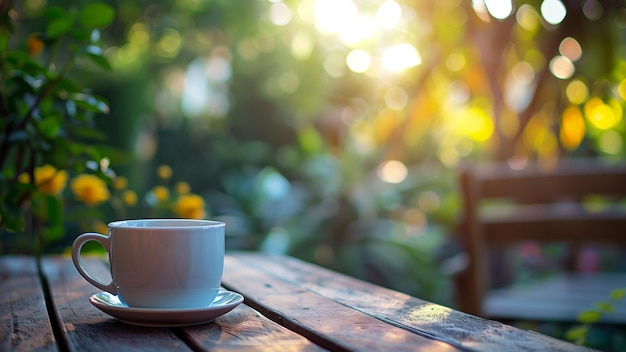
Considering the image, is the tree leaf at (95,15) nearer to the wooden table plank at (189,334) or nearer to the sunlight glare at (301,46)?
the wooden table plank at (189,334)

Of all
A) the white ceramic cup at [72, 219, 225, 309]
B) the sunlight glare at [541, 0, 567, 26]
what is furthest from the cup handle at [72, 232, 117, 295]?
the sunlight glare at [541, 0, 567, 26]

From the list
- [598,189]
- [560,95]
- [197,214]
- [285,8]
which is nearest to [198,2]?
[285,8]

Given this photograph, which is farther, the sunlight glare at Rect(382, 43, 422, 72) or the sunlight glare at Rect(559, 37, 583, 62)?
the sunlight glare at Rect(382, 43, 422, 72)

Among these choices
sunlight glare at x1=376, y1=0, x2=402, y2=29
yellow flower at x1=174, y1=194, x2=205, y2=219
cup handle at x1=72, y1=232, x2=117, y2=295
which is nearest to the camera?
cup handle at x1=72, y1=232, x2=117, y2=295

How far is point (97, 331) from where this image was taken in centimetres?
70

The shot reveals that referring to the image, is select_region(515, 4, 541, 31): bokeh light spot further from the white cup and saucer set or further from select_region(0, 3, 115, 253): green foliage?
the white cup and saucer set

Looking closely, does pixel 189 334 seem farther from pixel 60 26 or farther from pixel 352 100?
pixel 352 100

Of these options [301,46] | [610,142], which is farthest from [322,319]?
[610,142]

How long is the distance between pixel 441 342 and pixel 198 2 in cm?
384

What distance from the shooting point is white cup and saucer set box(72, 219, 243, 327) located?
0.71 m

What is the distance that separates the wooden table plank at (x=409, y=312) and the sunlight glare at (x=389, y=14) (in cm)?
304

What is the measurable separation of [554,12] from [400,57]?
1.48 meters

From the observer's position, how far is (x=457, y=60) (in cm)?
435

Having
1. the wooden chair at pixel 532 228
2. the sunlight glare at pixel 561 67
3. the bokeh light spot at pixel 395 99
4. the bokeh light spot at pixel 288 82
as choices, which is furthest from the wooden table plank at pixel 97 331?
the bokeh light spot at pixel 288 82
